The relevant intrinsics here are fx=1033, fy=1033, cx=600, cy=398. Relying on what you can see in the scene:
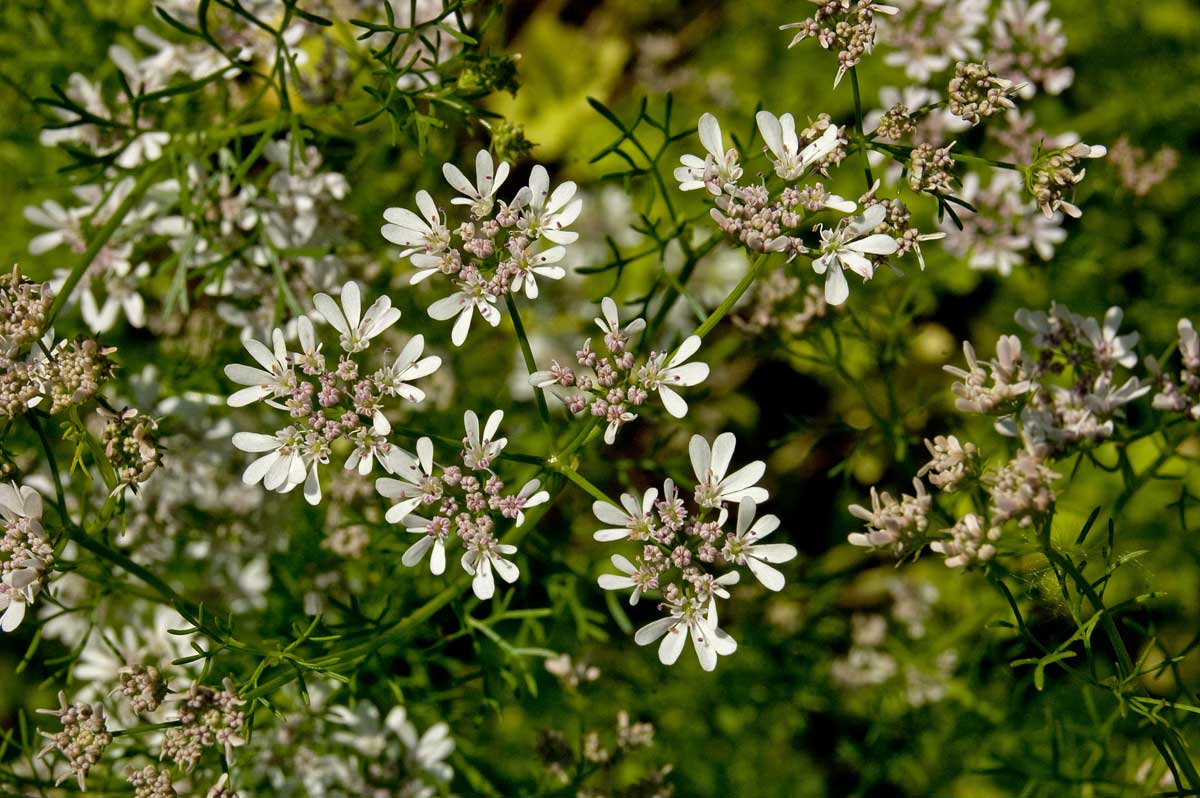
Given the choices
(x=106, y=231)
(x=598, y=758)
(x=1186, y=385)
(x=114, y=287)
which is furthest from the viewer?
(x=114, y=287)

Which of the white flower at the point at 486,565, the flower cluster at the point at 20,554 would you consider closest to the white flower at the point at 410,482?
the white flower at the point at 486,565

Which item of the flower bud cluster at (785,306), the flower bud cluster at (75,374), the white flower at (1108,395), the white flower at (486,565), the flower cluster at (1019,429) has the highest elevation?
the flower bud cluster at (75,374)

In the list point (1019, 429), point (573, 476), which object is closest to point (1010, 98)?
point (1019, 429)

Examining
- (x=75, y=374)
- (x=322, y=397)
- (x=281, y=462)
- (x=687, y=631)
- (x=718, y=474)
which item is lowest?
(x=687, y=631)

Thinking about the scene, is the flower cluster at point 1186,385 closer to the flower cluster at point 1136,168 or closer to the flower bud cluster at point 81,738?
the flower cluster at point 1136,168

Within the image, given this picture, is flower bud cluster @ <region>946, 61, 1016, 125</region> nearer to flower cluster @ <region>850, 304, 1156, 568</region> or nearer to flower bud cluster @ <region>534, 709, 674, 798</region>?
flower cluster @ <region>850, 304, 1156, 568</region>

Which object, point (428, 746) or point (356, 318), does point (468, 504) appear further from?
point (428, 746)
